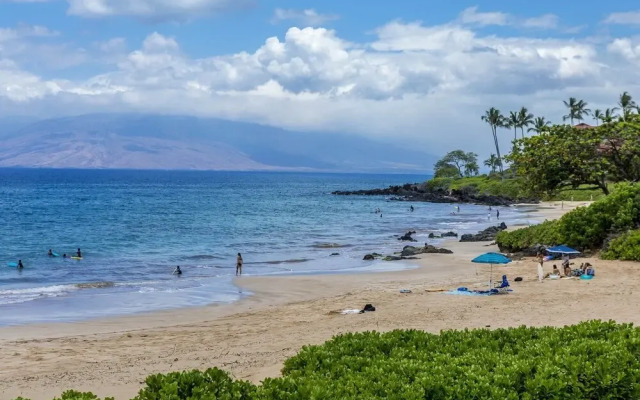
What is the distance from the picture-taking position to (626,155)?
1451 inches

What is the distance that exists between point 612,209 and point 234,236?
109 ft

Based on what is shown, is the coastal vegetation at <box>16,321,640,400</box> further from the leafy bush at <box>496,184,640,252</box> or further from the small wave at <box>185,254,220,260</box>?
the small wave at <box>185,254,220,260</box>

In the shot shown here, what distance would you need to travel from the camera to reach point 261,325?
20.3 meters

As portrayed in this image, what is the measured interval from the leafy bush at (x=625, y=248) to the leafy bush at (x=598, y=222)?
156cm

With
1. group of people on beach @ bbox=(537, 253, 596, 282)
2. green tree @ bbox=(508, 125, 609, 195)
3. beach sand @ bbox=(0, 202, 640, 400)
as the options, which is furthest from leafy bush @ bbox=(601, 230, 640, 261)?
green tree @ bbox=(508, 125, 609, 195)

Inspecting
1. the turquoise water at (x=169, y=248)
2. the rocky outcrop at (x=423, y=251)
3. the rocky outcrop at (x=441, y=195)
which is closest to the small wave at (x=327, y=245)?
the turquoise water at (x=169, y=248)

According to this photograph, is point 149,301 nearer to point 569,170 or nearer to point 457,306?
point 457,306

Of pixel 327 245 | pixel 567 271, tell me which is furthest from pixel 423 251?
pixel 567 271

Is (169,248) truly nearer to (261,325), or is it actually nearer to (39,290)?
(39,290)

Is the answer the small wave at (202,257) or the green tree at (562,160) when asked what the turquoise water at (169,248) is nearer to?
the small wave at (202,257)

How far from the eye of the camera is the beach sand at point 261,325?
47.6 ft

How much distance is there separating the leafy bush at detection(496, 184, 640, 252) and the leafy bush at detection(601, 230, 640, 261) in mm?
1558

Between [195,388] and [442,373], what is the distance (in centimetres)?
356

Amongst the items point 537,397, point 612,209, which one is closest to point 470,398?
point 537,397
